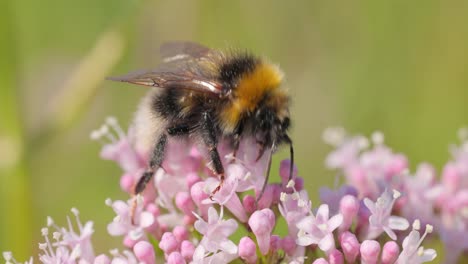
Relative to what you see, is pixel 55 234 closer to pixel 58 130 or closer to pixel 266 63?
pixel 266 63

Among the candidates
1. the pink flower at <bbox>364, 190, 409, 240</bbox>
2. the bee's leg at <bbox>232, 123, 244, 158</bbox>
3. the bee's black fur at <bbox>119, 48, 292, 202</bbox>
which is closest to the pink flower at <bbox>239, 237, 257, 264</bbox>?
the bee's black fur at <bbox>119, 48, 292, 202</bbox>

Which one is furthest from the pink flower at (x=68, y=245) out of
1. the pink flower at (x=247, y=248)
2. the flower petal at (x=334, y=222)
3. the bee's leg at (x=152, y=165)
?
the flower petal at (x=334, y=222)

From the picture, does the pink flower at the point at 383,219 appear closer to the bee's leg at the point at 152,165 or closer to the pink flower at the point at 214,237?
the pink flower at the point at 214,237

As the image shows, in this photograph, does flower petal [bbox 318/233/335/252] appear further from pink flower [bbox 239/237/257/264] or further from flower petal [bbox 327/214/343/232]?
pink flower [bbox 239/237/257/264]

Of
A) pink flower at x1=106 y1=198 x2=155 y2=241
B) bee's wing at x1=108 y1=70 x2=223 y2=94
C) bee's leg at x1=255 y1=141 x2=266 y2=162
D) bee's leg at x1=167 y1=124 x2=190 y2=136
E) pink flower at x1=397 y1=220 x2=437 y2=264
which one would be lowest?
pink flower at x1=397 y1=220 x2=437 y2=264

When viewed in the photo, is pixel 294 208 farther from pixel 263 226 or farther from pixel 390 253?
pixel 390 253

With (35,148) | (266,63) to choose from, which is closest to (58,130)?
(35,148)

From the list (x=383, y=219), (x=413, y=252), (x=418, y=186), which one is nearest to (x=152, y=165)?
(x=383, y=219)
